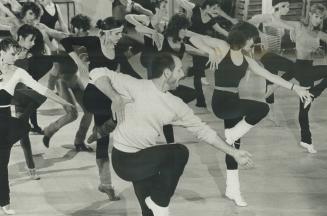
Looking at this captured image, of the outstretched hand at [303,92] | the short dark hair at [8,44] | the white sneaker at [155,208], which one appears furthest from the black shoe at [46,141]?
the outstretched hand at [303,92]

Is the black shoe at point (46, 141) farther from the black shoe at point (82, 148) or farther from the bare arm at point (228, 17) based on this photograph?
the bare arm at point (228, 17)

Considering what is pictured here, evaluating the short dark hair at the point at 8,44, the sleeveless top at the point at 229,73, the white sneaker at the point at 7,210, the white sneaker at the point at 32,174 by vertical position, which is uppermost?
the short dark hair at the point at 8,44

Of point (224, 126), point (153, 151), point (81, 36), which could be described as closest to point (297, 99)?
point (224, 126)

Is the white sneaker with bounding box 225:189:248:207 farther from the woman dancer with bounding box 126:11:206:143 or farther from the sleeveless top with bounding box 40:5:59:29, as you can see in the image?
the sleeveless top with bounding box 40:5:59:29

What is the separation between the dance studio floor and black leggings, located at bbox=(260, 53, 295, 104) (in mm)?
46

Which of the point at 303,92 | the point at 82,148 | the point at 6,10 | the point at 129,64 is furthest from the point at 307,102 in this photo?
the point at 6,10

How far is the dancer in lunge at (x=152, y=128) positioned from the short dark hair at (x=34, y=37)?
26 centimetres

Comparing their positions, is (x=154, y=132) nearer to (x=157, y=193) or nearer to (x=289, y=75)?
(x=157, y=193)

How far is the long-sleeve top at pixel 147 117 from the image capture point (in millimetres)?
1421

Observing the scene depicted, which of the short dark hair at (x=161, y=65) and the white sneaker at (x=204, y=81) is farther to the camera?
the white sneaker at (x=204, y=81)

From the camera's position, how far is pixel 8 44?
5.05 ft

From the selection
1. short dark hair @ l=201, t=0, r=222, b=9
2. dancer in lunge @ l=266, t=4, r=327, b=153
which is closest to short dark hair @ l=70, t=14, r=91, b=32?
short dark hair @ l=201, t=0, r=222, b=9

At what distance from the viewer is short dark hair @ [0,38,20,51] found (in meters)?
1.53

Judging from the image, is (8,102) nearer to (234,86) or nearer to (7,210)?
(7,210)
